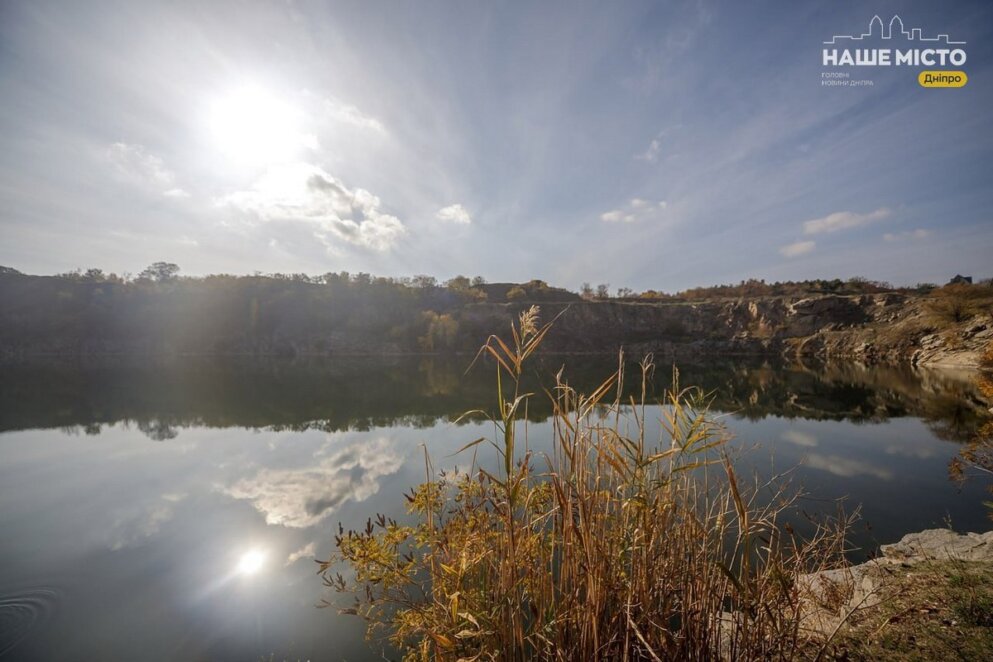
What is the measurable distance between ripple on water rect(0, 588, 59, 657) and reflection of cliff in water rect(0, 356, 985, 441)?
31.8ft

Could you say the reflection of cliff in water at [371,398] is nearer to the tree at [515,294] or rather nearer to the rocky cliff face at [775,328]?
the rocky cliff face at [775,328]

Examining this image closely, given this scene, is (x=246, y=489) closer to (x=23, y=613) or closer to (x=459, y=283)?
(x=23, y=613)

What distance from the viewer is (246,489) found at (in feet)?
33.6

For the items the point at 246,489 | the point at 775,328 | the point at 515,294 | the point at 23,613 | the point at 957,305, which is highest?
the point at 515,294

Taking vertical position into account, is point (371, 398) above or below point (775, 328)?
below

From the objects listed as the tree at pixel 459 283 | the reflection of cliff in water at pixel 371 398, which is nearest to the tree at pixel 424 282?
the tree at pixel 459 283

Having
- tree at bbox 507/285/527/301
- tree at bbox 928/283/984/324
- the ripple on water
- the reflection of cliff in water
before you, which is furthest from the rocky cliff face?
the ripple on water

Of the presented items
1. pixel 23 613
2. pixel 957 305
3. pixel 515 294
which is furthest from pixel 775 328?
pixel 23 613

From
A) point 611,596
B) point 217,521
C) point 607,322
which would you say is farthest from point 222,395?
point 607,322

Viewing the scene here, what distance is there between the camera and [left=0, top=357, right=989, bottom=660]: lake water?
525cm

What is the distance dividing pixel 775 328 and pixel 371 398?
2355 inches

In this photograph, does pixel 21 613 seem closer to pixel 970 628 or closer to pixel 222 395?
pixel 970 628

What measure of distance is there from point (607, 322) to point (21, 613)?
66868mm

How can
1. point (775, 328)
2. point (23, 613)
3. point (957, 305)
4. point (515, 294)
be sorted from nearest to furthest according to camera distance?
point (23, 613), point (957, 305), point (775, 328), point (515, 294)
